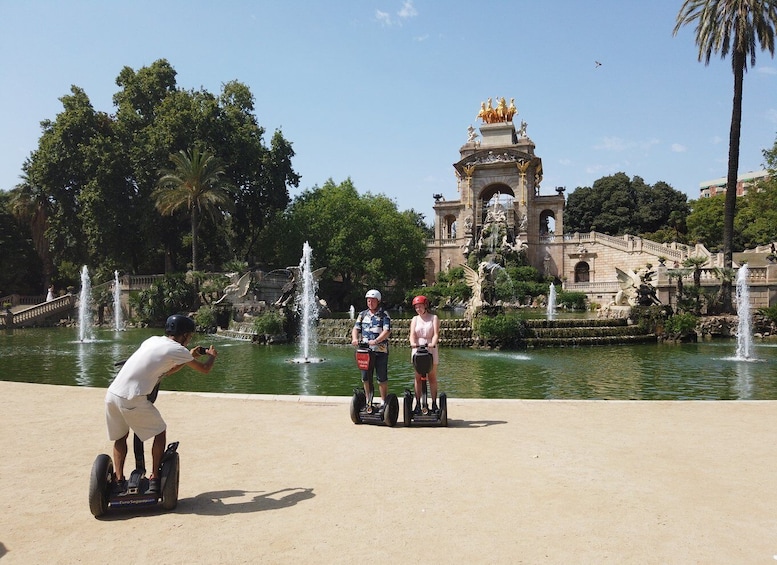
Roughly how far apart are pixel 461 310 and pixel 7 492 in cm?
4129

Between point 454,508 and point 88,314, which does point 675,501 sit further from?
point 88,314

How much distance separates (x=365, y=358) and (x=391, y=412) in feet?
2.58

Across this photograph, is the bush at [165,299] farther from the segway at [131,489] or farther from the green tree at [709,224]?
the green tree at [709,224]

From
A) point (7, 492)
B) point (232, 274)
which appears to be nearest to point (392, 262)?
point (232, 274)

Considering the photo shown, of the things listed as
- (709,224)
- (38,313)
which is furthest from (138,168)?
(709,224)

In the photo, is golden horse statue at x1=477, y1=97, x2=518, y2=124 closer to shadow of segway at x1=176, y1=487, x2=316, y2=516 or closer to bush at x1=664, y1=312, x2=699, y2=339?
bush at x1=664, y1=312, x2=699, y2=339

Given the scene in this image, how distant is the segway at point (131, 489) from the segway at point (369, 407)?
10.3ft

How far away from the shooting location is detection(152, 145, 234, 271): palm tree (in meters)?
36.2

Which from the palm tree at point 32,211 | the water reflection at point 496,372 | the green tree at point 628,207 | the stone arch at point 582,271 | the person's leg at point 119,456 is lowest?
the water reflection at point 496,372

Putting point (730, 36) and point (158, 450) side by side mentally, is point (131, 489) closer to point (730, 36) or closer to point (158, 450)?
point (158, 450)

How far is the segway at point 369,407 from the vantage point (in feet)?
24.0

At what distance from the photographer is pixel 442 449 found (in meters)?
6.26

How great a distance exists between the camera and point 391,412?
730cm

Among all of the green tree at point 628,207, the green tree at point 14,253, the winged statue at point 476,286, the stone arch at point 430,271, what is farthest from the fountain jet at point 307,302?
the green tree at point 628,207
